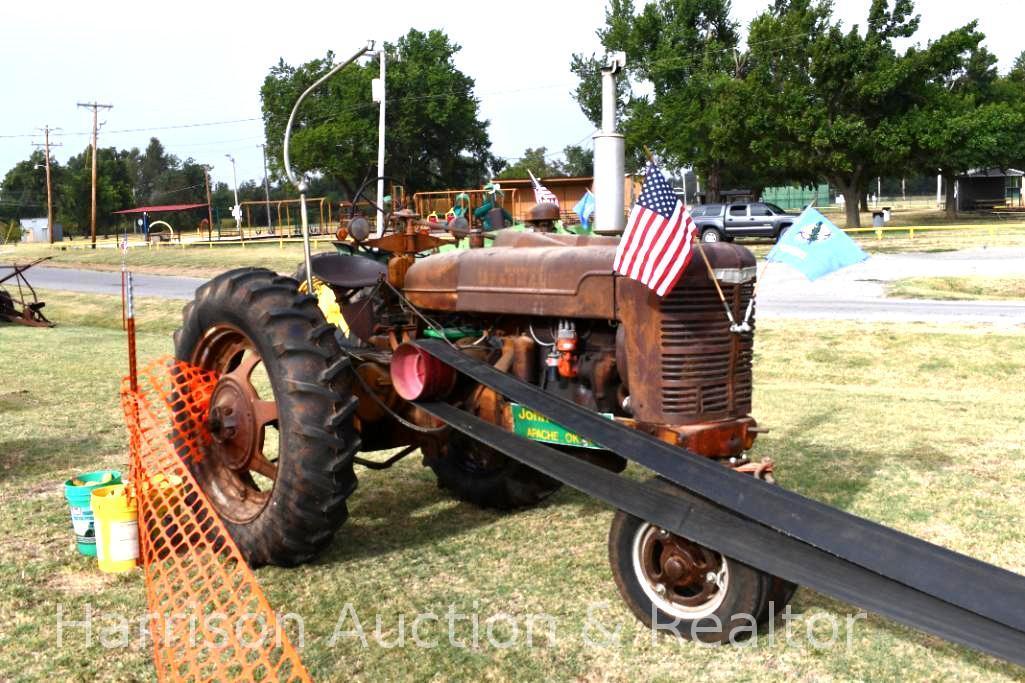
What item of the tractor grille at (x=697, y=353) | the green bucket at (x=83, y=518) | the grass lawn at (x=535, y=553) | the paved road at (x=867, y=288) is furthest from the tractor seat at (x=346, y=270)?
the paved road at (x=867, y=288)

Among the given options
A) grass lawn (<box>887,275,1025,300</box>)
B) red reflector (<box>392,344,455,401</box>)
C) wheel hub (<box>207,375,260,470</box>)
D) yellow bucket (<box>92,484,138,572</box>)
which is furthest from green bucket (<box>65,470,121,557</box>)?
grass lawn (<box>887,275,1025,300</box>)

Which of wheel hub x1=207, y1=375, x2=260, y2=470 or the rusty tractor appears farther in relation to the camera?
wheel hub x1=207, y1=375, x2=260, y2=470

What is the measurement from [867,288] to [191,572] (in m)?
15.8

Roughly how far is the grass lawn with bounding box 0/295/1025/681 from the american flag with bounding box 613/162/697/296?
1.42 metres

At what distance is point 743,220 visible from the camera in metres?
33.7

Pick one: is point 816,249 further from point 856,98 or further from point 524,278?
point 856,98

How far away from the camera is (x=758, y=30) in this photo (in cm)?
3931

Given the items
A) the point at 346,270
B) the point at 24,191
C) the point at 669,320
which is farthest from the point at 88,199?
the point at 669,320

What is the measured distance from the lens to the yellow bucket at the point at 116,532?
182 inches

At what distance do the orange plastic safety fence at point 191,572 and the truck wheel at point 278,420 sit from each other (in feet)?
0.49

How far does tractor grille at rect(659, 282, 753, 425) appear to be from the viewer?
3.92 m

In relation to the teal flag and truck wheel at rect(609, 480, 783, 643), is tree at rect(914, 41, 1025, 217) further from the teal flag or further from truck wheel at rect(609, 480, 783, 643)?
truck wheel at rect(609, 480, 783, 643)

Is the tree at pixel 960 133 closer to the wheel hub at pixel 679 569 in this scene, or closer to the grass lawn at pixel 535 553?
the grass lawn at pixel 535 553

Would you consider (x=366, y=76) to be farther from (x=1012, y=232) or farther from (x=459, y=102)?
(x=1012, y=232)
